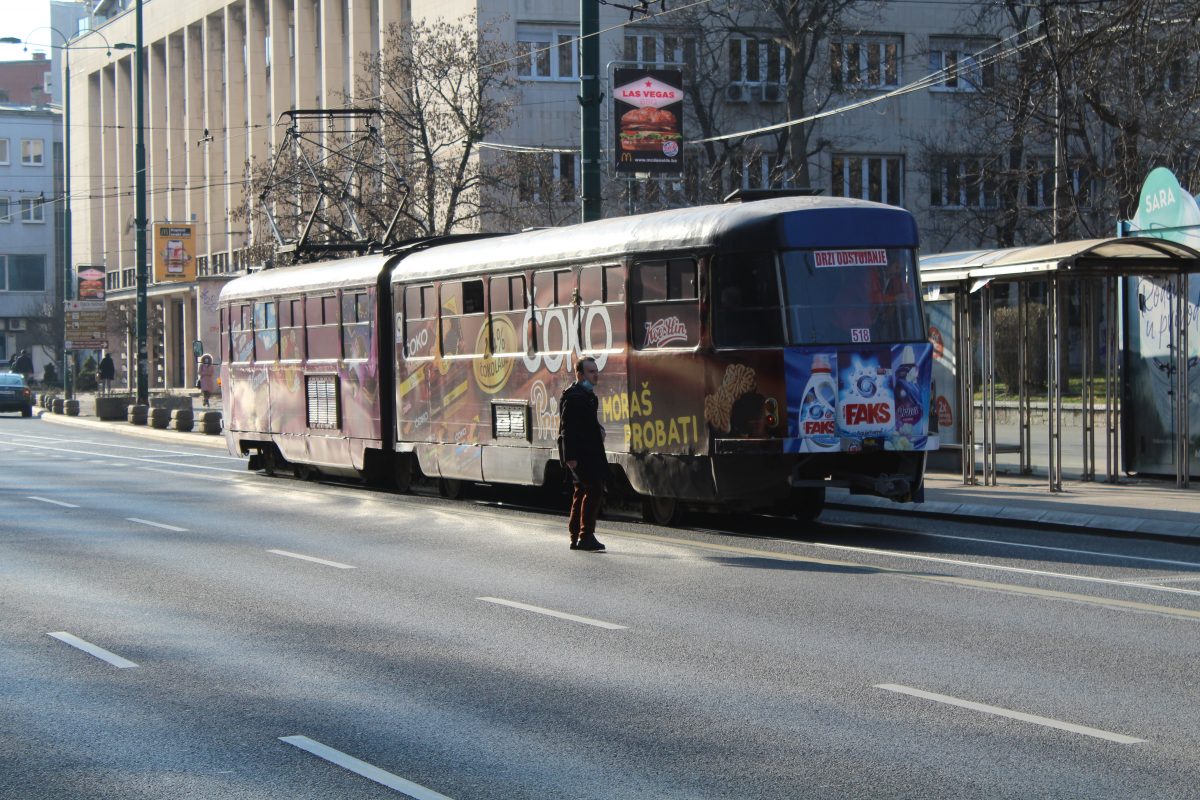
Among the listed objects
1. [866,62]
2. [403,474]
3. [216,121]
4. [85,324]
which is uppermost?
[216,121]

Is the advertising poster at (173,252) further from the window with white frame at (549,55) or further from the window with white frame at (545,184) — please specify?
the window with white frame at (545,184)

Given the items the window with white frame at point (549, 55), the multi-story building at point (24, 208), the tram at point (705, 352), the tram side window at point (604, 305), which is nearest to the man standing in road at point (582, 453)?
the tram at point (705, 352)

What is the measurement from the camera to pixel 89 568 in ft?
48.4

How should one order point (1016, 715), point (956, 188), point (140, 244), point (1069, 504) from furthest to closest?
point (140, 244) → point (956, 188) → point (1069, 504) → point (1016, 715)

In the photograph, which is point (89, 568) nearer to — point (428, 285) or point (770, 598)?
point (770, 598)

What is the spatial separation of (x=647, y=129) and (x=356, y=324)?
491 cm

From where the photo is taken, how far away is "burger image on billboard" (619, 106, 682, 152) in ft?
76.8

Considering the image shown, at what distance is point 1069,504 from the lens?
18.7 m

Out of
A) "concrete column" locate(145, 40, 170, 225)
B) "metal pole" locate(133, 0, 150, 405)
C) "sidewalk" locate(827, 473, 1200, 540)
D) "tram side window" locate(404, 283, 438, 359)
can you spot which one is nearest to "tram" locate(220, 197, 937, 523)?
"tram side window" locate(404, 283, 438, 359)

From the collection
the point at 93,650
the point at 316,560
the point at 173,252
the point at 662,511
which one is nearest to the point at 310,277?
the point at 662,511

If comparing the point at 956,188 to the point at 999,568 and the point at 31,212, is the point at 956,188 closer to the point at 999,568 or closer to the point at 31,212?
the point at 999,568

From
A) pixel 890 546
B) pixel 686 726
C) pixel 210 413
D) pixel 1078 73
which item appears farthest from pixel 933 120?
pixel 686 726

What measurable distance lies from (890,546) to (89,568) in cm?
711

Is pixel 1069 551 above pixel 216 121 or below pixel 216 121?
below
